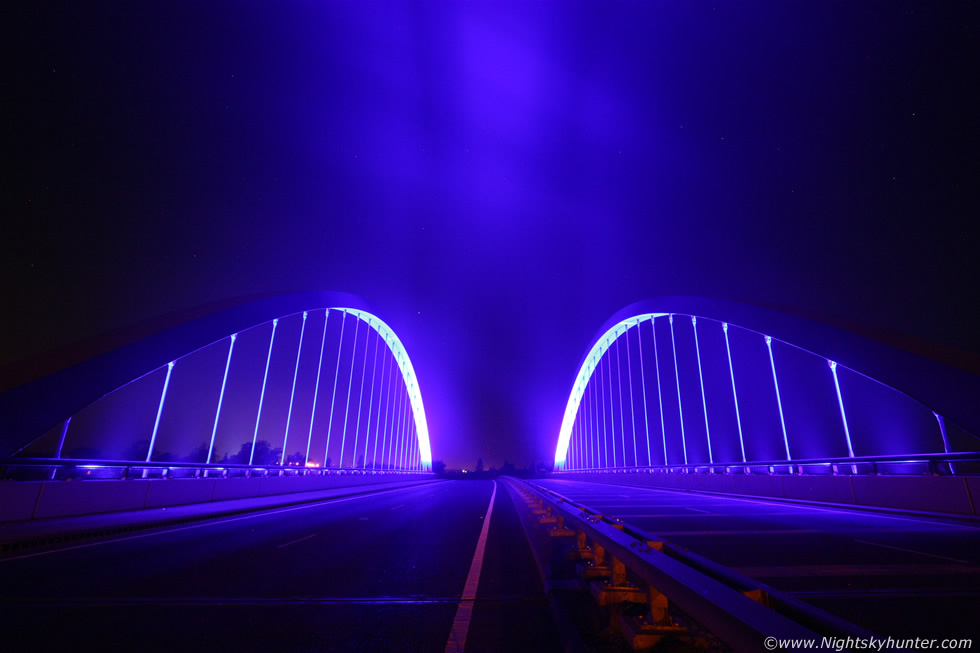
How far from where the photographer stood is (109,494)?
443 inches

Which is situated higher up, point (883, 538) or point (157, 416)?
point (157, 416)

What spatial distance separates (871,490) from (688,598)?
11.7m

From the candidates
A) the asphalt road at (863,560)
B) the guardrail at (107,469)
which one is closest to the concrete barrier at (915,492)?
the asphalt road at (863,560)

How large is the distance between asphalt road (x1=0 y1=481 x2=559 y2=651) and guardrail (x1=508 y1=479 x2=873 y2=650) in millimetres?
604

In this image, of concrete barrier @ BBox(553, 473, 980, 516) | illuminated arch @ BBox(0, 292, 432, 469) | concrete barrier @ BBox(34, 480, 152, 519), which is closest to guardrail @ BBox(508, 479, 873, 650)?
concrete barrier @ BBox(553, 473, 980, 516)

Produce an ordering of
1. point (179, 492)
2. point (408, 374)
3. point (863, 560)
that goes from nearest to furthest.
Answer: point (863, 560) < point (179, 492) < point (408, 374)

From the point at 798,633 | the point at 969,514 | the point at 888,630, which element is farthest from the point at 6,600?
the point at 969,514

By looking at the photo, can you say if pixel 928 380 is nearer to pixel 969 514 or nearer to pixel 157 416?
pixel 969 514

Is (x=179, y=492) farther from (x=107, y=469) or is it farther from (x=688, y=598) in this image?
(x=688, y=598)

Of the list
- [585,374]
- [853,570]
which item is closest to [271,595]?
[853,570]

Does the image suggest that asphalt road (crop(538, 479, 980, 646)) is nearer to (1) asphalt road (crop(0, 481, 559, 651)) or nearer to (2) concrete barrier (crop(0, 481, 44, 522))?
(1) asphalt road (crop(0, 481, 559, 651))

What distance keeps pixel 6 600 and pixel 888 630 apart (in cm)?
694

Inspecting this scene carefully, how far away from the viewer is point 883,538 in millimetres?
6590

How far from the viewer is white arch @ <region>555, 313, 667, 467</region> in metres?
36.3
